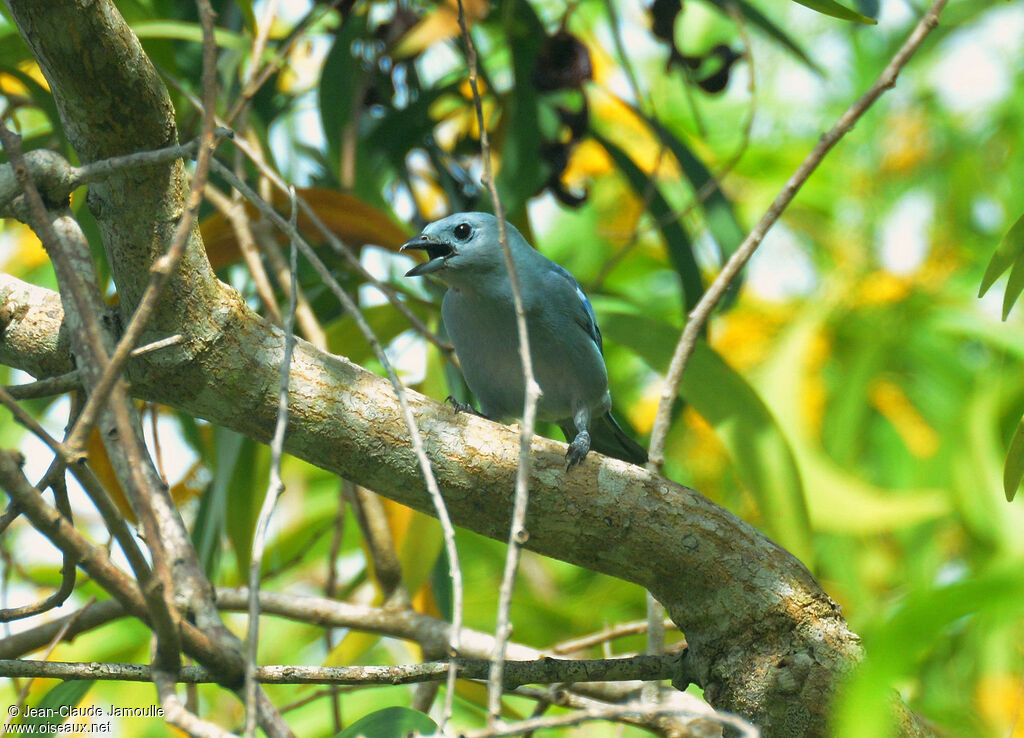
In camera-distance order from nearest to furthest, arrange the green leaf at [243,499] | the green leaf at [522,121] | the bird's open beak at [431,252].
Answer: the bird's open beak at [431,252] < the green leaf at [243,499] < the green leaf at [522,121]

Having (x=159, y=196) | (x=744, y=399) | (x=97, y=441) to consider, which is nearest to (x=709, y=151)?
(x=744, y=399)

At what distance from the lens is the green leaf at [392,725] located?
→ 2.05 meters

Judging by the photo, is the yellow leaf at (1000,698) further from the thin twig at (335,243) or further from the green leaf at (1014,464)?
the thin twig at (335,243)

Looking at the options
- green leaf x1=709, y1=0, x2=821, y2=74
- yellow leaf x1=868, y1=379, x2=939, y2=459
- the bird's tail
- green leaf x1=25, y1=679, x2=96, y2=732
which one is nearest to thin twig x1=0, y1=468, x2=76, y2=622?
green leaf x1=25, y1=679, x2=96, y2=732

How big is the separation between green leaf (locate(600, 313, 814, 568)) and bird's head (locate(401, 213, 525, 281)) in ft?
2.47

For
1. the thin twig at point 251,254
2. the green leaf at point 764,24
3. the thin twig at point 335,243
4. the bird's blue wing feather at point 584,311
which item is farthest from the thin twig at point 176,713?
the green leaf at point 764,24

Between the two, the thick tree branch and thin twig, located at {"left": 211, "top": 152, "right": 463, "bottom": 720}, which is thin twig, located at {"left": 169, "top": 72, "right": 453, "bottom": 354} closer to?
thin twig, located at {"left": 211, "top": 152, "right": 463, "bottom": 720}

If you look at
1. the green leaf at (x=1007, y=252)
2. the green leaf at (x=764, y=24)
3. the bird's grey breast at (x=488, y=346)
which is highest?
the green leaf at (x=764, y=24)

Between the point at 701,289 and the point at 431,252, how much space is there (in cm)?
145

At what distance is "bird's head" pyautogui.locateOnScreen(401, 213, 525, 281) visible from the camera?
3330 millimetres

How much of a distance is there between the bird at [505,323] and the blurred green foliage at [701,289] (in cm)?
20

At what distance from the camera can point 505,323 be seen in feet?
11.1

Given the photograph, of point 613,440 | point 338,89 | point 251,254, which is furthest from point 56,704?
point 338,89

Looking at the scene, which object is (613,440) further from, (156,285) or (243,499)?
(156,285)
